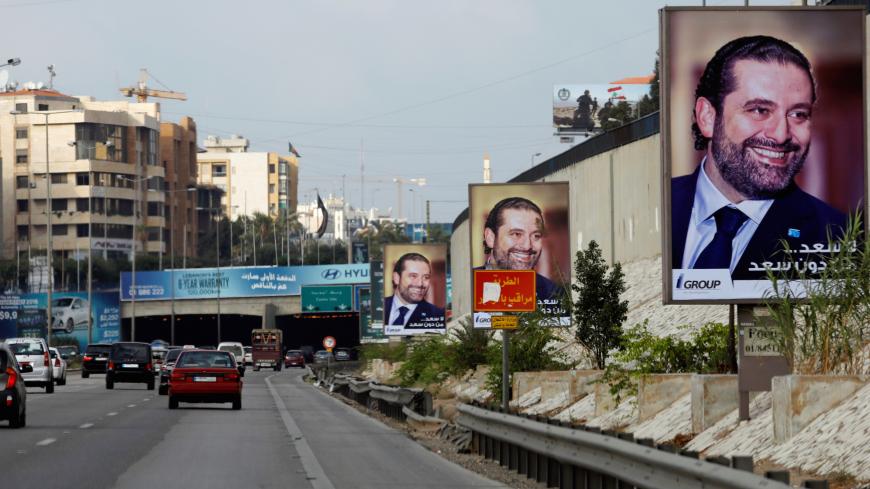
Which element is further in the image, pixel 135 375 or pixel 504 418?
pixel 135 375

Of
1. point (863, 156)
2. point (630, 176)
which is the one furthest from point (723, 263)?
point (630, 176)

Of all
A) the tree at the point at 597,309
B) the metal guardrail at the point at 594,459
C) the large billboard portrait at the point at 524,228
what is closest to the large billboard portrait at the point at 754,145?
the metal guardrail at the point at 594,459

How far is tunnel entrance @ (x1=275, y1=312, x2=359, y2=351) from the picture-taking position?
15562 cm

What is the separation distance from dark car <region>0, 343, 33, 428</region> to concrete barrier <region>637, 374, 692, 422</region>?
35.2 feet

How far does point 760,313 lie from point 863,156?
266 centimetres

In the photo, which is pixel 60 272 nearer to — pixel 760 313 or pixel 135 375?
pixel 135 375

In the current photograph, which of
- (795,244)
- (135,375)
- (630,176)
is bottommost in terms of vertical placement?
(135,375)

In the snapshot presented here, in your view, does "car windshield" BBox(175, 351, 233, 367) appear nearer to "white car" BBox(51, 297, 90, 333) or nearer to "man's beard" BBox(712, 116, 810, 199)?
"man's beard" BBox(712, 116, 810, 199)

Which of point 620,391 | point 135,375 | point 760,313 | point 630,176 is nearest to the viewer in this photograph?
point 760,313

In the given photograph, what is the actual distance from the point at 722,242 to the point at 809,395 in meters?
4.47

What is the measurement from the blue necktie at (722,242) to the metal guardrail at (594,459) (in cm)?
327

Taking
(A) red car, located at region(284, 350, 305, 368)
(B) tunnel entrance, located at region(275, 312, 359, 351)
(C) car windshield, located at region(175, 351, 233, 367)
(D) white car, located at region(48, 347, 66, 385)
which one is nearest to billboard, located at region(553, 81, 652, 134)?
(B) tunnel entrance, located at region(275, 312, 359, 351)

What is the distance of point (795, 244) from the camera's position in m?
20.1

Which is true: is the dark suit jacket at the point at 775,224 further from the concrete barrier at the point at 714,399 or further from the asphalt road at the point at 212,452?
the asphalt road at the point at 212,452
